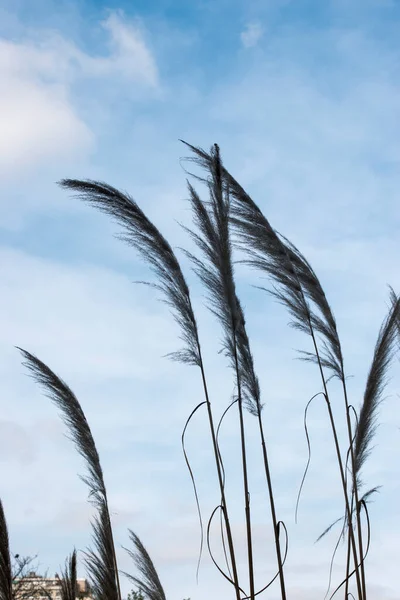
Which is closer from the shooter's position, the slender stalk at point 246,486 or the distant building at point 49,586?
the slender stalk at point 246,486

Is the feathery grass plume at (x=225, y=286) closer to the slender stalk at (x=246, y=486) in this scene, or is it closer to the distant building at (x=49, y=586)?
the slender stalk at (x=246, y=486)

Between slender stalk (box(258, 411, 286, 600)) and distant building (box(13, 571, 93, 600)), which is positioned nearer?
slender stalk (box(258, 411, 286, 600))

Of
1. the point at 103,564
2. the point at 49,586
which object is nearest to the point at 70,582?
the point at 103,564

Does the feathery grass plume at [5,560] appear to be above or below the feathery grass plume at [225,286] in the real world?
below

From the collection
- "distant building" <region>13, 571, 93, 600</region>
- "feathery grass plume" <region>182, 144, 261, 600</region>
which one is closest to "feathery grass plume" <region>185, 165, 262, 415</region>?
"feathery grass plume" <region>182, 144, 261, 600</region>

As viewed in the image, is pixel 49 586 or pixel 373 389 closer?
pixel 373 389

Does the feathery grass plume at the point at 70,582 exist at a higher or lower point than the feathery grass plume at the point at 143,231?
lower

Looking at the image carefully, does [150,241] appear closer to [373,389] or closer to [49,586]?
[373,389]

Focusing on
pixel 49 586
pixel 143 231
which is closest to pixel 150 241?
pixel 143 231

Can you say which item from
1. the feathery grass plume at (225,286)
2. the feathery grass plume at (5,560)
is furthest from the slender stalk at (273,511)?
the feathery grass plume at (5,560)

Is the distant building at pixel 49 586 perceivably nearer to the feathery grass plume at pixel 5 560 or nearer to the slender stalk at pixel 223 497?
the feathery grass plume at pixel 5 560

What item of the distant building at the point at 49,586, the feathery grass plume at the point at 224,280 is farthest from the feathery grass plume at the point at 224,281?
the distant building at the point at 49,586

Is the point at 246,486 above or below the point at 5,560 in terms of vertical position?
above

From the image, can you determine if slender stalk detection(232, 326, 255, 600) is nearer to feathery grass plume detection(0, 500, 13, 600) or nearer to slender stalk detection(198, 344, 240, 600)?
slender stalk detection(198, 344, 240, 600)
